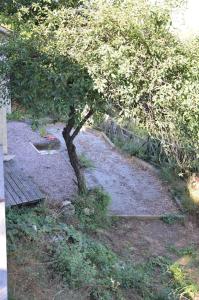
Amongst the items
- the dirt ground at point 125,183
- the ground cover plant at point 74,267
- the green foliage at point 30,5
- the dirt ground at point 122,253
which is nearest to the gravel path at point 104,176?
the dirt ground at point 125,183

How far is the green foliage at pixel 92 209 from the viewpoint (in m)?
7.57

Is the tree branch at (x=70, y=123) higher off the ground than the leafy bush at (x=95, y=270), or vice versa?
the tree branch at (x=70, y=123)

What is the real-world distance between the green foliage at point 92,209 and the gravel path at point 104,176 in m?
0.58

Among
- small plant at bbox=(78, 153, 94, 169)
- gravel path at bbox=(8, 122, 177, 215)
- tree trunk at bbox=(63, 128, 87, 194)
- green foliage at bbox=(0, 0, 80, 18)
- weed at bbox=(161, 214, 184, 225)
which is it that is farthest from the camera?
small plant at bbox=(78, 153, 94, 169)

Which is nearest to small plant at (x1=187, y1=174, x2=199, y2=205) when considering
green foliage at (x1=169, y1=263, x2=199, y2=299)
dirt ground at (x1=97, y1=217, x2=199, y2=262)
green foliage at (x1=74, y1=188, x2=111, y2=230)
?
dirt ground at (x1=97, y1=217, x2=199, y2=262)

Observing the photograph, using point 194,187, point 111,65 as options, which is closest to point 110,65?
point 111,65

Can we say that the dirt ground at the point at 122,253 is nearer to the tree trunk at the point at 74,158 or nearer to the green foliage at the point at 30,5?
the tree trunk at the point at 74,158

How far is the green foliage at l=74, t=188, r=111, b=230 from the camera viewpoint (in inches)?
298

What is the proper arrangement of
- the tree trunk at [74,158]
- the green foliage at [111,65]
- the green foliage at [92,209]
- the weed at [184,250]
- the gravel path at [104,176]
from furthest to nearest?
the gravel path at [104,176] → the tree trunk at [74,158] → the green foliage at [92,209] → the weed at [184,250] → the green foliage at [111,65]

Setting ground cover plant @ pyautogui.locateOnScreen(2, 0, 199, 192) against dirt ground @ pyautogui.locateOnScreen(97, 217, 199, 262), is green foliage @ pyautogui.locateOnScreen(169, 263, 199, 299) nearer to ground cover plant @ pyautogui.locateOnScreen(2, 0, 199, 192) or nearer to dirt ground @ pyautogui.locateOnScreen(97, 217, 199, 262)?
dirt ground @ pyautogui.locateOnScreen(97, 217, 199, 262)

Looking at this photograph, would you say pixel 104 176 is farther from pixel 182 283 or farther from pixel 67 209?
pixel 182 283

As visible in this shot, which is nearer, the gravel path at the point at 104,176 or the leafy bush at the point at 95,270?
the leafy bush at the point at 95,270

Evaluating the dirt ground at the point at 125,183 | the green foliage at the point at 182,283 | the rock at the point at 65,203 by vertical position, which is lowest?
the green foliage at the point at 182,283

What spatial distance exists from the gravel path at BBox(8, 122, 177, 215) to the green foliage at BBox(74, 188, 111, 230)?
1.90 feet
